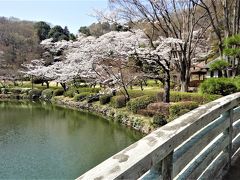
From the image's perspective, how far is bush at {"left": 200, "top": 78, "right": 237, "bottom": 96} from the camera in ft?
30.3

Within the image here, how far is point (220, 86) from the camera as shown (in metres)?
9.51

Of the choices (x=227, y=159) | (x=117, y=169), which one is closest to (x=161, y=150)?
(x=117, y=169)

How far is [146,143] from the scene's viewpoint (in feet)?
4.90

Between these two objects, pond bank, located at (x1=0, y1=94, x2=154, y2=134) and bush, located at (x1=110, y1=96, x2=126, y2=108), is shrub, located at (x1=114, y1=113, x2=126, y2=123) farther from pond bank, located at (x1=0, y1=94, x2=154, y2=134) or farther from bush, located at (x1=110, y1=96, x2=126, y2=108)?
bush, located at (x1=110, y1=96, x2=126, y2=108)

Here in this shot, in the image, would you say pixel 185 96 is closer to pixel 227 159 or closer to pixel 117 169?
pixel 227 159

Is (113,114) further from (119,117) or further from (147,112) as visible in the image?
(147,112)

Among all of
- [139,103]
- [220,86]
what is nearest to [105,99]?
[139,103]

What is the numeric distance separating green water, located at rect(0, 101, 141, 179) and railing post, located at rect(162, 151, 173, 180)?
6.39 m

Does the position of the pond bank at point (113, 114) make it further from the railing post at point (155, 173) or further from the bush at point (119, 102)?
the railing post at point (155, 173)

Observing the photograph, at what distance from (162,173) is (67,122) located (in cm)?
1511

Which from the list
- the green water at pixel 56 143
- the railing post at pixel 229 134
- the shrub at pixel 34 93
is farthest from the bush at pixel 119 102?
the railing post at pixel 229 134

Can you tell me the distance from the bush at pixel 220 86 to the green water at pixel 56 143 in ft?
12.1

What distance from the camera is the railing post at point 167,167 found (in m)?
1.56

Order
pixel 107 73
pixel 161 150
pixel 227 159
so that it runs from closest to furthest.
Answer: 1. pixel 161 150
2. pixel 227 159
3. pixel 107 73
